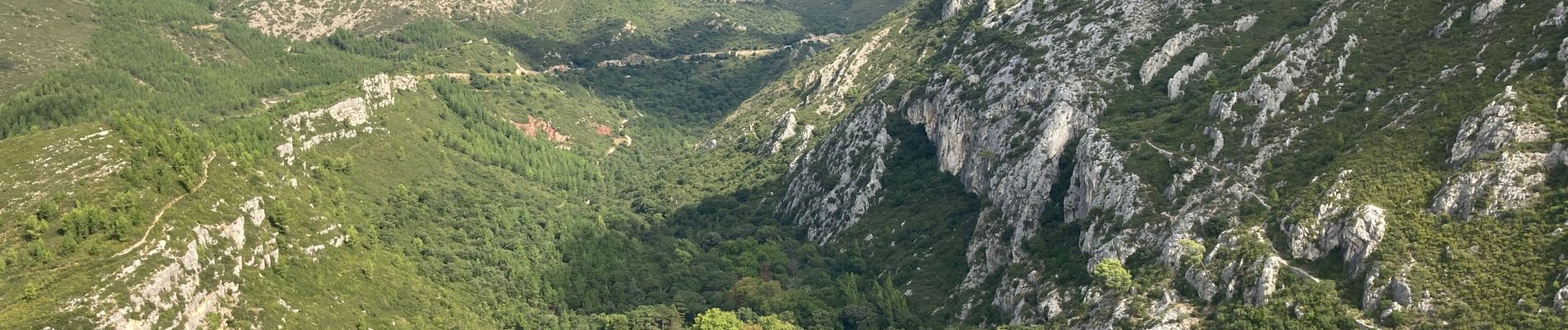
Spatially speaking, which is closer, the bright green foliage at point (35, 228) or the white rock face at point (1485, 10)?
the bright green foliage at point (35, 228)

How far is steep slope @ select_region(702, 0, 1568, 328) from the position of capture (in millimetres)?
100938

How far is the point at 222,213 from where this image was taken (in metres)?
133

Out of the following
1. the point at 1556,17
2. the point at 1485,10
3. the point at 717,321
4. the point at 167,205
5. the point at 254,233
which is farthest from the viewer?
the point at 717,321

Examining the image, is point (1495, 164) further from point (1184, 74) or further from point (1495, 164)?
point (1184, 74)

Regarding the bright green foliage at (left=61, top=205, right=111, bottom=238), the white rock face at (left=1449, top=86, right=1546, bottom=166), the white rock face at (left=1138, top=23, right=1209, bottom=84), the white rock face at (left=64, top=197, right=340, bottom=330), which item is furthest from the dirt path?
the white rock face at (left=1449, top=86, right=1546, bottom=166)

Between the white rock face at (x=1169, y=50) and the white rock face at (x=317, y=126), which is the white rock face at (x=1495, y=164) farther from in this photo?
the white rock face at (x=317, y=126)

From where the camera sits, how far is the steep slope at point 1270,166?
331 feet

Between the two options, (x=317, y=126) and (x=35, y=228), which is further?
(x=317, y=126)

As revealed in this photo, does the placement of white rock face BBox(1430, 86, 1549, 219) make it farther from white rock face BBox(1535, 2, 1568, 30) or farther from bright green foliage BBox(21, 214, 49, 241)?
bright green foliage BBox(21, 214, 49, 241)

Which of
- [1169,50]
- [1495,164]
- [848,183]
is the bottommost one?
[848,183]

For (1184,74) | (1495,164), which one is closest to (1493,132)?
(1495,164)

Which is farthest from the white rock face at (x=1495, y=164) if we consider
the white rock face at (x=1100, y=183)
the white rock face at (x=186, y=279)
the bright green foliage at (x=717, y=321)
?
the white rock face at (x=186, y=279)

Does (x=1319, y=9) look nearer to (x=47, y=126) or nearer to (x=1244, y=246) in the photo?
(x=1244, y=246)

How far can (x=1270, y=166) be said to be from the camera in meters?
121
